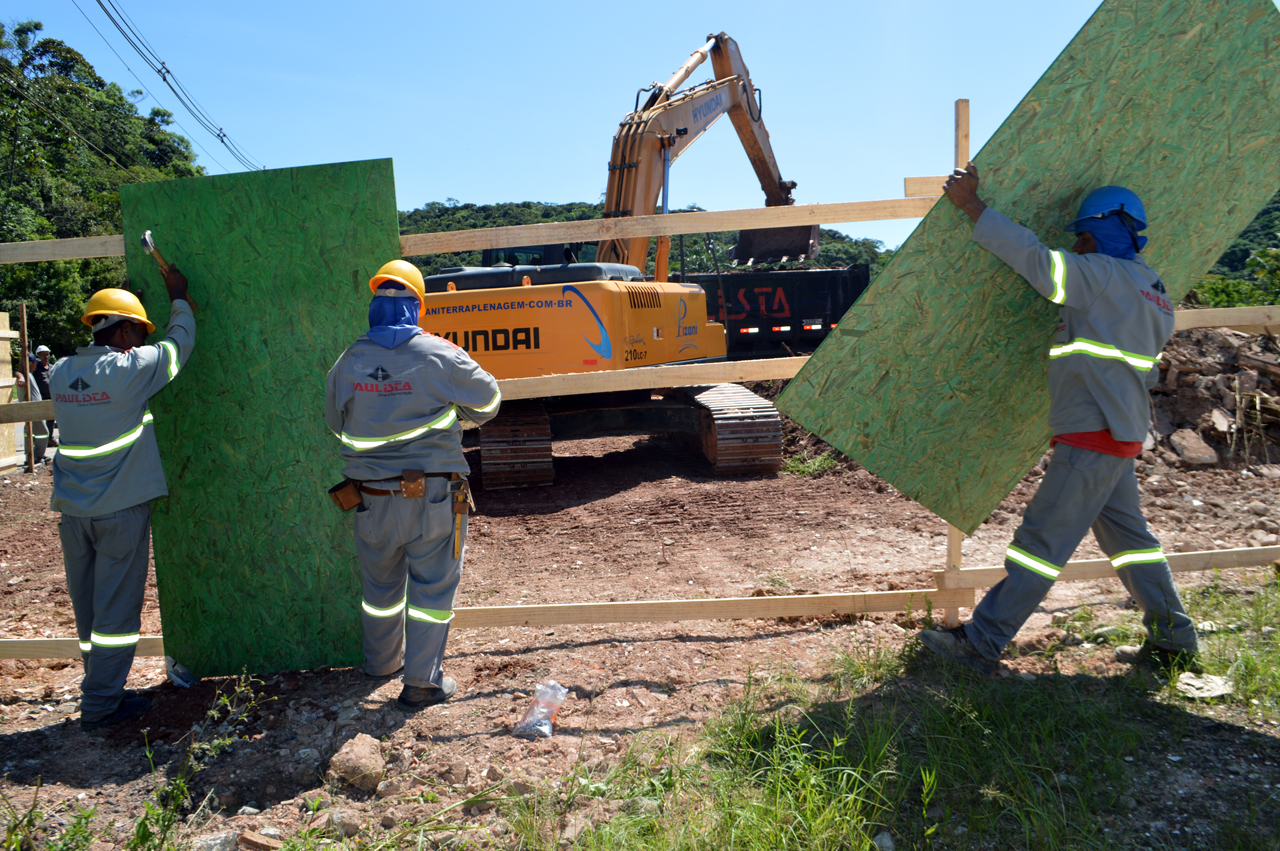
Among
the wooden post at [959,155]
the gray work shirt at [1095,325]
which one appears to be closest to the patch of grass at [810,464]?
the wooden post at [959,155]

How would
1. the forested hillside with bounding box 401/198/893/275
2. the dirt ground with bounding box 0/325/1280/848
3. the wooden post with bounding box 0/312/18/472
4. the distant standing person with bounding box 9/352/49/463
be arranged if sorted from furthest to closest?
the forested hillside with bounding box 401/198/893/275 → the distant standing person with bounding box 9/352/49/463 → the wooden post with bounding box 0/312/18/472 → the dirt ground with bounding box 0/325/1280/848

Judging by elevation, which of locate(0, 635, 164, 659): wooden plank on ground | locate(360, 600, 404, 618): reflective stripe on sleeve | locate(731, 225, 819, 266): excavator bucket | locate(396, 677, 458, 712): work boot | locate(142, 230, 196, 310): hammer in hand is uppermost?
locate(731, 225, 819, 266): excavator bucket

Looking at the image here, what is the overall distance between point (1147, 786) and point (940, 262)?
2.03 m

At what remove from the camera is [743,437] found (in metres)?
8.39

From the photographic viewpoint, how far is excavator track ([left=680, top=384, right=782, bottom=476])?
→ 8375 mm

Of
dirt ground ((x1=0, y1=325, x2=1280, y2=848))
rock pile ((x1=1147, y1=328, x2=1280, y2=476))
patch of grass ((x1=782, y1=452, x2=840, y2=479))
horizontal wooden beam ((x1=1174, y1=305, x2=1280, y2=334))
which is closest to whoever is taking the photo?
dirt ground ((x1=0, y1=325, x2=1280, y2=848))

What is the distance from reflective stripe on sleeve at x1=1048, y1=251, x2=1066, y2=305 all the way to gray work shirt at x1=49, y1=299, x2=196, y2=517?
12.1ft

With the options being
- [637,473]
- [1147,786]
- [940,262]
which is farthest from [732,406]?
[1147,786]

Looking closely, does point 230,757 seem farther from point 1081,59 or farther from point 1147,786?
point 1081,59

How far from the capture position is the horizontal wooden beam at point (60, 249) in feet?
11.6

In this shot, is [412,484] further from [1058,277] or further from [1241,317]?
[1241,317]

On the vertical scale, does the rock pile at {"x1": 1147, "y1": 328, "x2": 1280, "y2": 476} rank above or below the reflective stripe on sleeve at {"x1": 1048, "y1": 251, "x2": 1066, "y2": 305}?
below

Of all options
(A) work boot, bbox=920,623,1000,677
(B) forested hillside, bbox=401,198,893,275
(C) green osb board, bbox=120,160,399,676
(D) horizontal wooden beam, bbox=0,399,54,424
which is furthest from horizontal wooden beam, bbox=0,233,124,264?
(B) forested hillside, bbox=401,198,893,275

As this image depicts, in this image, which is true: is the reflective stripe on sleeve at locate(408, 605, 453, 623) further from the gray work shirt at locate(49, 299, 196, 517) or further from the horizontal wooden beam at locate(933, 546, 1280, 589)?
the horizontal wooden beam at locate(933, 546, 1280, 589)
